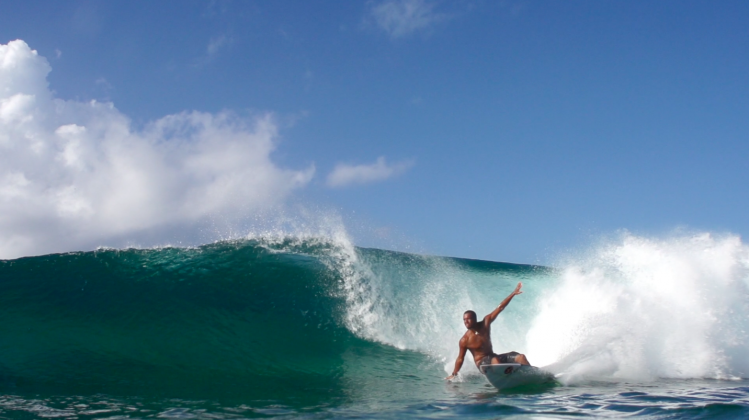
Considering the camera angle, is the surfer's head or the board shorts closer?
the board shorts

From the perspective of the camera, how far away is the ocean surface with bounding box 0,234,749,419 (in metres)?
5.81

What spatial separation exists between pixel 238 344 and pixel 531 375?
471 cm

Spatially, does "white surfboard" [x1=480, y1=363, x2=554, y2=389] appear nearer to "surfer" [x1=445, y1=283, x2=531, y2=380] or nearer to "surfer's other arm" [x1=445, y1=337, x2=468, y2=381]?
"surfer" [x1=445, y1=283, x2=531, y2=380]

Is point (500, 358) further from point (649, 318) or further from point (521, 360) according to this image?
point (649, 318)

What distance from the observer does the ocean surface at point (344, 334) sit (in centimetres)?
581

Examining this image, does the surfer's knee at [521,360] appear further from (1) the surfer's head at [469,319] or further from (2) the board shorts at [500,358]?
(1) the surfer's head at [469,319]

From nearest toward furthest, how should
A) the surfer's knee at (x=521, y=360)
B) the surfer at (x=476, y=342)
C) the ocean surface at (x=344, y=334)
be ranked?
the ocean surface at (x=344, y=334) → the surfer's knee at (x=521, y=360) → the surfer at (x=476, y=342)

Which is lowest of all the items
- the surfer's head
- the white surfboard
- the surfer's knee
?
the white surfboard

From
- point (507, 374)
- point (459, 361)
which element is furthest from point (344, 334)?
point (507, 374)

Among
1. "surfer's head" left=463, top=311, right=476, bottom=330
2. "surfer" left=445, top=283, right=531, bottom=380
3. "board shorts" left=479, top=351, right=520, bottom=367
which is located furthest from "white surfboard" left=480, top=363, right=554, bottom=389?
"surfer's head" left=463, top=311, right=476, bottom=330

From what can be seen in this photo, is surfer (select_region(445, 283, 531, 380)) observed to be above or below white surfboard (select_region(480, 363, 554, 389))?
above

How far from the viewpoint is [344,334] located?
382 inches

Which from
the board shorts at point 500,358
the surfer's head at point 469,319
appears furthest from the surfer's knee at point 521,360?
the surfer's head at point 469,319

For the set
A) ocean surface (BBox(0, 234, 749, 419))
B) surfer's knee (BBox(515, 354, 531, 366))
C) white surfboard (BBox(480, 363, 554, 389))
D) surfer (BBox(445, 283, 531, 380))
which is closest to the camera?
ocean surface (BBox(0, 234, 749, 419))
